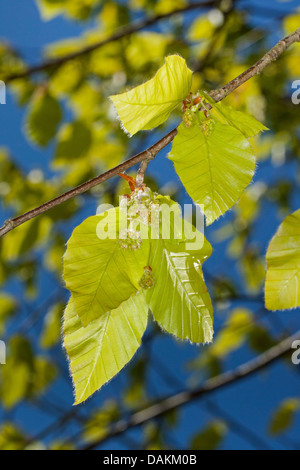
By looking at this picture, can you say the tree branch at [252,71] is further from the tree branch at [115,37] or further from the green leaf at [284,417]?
the green leaf at [284,417]

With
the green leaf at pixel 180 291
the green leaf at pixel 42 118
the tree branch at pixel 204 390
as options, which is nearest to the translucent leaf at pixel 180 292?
the green leaf at pixel 180 291

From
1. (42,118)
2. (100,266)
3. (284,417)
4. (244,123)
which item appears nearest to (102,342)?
(100,266)

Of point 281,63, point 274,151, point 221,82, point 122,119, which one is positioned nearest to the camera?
point 122,119

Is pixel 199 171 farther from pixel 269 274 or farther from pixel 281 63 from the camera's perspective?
pixel 281 63

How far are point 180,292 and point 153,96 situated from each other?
4.0 inches

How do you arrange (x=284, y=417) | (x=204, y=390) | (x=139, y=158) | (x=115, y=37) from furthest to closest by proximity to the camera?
1. (x=284, y=417)
2. (x=204, y=390)
3. (x=115, y=37)
4. (x=139, y=158)

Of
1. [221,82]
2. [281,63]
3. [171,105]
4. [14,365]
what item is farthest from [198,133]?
[14,365]

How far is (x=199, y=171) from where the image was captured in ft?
0.75

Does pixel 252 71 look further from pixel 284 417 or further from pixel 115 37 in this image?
pixel 284 417

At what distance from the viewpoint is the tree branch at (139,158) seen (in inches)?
7.7

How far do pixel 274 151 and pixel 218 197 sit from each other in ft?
3.73

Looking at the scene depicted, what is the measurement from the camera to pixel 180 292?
24 cm

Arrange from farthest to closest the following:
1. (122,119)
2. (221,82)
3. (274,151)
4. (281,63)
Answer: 1. (274,151)
2. (281,63)
3. (221,82)
4. (122,119)

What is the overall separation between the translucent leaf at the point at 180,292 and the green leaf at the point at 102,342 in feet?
0.04
